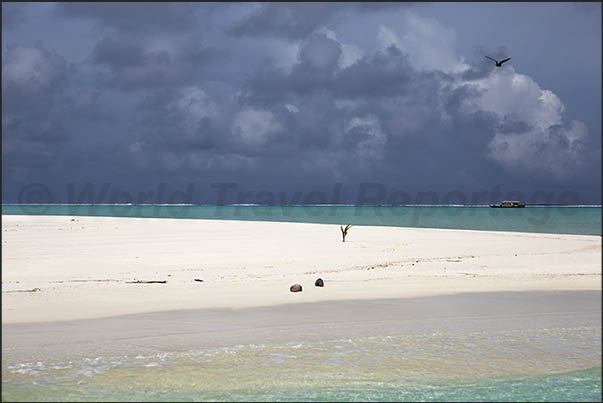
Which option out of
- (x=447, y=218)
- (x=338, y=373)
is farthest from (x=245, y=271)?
(x=447, y=218)

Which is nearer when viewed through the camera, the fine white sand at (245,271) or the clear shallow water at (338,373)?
the clear shallow water at (338,373)

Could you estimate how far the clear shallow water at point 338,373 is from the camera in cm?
665

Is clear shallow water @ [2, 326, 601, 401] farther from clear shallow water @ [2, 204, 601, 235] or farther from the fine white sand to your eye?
clear shallow water @ [2, 204, 601, 235]

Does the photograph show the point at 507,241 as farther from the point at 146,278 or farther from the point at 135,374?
the point at 135,374

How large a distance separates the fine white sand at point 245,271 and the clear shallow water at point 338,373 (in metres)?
3.21

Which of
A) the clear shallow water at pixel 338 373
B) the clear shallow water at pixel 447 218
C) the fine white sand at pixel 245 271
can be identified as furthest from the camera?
the clear shallow water at pixel 447 218

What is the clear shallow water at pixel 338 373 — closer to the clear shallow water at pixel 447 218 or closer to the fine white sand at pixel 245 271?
the fine white sand at pixel 245 271

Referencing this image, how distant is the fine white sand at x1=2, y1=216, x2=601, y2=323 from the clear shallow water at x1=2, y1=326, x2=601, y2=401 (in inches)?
127

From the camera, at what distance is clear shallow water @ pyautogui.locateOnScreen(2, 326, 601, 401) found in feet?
21.8

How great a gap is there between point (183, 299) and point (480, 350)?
6.32m

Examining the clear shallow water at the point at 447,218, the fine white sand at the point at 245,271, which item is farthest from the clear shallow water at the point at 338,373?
the clear shallow water at the point at 447,218

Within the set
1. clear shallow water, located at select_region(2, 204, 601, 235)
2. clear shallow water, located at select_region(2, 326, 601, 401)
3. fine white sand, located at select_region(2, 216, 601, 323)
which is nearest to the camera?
clear shallow water, located at select_region(2, 326, 601, 401)

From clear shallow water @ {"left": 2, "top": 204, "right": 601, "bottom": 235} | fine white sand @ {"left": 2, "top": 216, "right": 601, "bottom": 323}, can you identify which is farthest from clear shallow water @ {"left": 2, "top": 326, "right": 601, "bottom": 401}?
clear shallow water @ {"left": 2, "top": 204, "right": 601, "bottom": 235}

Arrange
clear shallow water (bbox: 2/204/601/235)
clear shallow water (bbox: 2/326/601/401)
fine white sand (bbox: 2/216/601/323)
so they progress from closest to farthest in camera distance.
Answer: clear shallow water (bbox: 2/326/601/401)
fine white sand (bbox: 2/216/601/323)
clear shallow water (bbox: 2/204/601/235)
